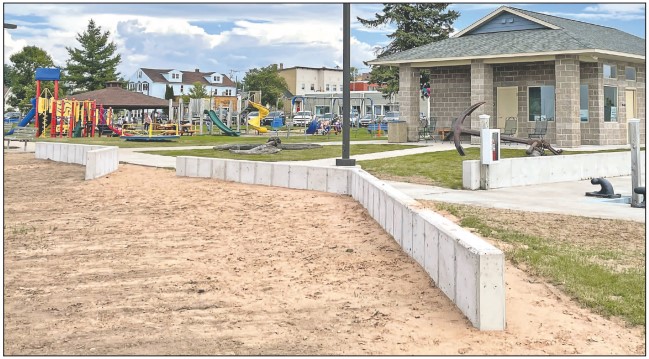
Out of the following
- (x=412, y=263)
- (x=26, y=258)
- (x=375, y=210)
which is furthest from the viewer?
(x=375, y=210)

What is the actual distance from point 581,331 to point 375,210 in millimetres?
5506

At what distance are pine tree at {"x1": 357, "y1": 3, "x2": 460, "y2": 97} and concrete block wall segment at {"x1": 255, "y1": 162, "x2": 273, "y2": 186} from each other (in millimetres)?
38286

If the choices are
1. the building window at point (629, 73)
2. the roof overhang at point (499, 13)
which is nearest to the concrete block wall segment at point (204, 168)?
the roof overhang at point (499, 13)

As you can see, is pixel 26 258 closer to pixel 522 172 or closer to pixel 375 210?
pixel 375 210

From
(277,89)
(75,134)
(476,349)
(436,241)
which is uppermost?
(277,89)

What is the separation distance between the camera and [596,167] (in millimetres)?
18078

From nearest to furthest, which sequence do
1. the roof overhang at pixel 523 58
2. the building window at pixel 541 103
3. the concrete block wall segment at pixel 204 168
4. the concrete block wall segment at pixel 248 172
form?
the concrete block wall segment at pixel 248 172, the concrete block wall segment at pixel 204 168, the roof overhang at pixel 523 58, the building window at pixel 541 103

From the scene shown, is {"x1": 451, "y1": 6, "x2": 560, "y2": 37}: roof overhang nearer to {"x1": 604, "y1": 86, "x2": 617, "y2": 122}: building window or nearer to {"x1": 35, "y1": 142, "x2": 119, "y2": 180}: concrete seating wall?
{"x1": 604, "y1": 86, "x2": 617, "y2": 122}: building window

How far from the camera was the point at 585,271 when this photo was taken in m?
7.53

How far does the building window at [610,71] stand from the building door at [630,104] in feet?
4.52

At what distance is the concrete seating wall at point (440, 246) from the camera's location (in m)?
5.91

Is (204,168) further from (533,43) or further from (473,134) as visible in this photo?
(533,43)

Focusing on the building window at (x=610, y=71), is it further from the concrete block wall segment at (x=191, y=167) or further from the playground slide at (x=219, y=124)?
the playground slide at (x=219, y=124)

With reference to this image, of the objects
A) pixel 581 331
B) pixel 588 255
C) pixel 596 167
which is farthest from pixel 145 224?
pixel 596 167
